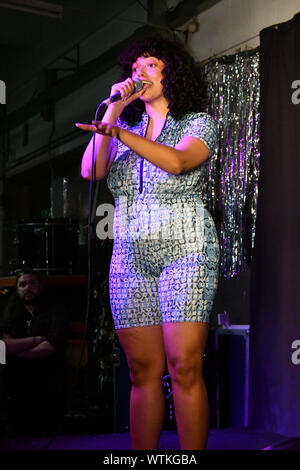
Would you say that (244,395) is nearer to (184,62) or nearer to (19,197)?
(184,62)

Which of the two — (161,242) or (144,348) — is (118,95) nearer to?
(161,242)

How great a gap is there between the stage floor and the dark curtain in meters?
0.26

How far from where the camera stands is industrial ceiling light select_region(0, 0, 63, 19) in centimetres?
463

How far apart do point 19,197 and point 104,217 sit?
354 cm

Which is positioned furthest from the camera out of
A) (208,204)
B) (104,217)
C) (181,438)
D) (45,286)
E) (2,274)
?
(2,274)

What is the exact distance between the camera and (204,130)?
203 centimetres

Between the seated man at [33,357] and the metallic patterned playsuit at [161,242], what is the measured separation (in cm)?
264

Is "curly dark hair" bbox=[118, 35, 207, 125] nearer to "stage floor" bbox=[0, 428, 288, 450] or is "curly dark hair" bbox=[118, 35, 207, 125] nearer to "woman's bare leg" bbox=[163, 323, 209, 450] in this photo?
"woman's bare leg" bbox=[163, 323, 209, 450]

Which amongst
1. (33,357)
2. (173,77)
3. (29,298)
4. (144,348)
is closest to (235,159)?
(29,298)

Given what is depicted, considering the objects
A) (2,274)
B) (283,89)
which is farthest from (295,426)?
(2,274)

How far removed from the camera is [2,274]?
27.9ft

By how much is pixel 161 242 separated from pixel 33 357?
283 centimetres

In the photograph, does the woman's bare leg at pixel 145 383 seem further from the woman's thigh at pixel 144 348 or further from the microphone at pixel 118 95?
the microphone at pixel 118 95

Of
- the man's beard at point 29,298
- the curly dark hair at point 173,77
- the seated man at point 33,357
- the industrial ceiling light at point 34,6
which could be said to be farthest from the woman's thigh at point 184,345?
the industrial ceiling light at point 34,6
